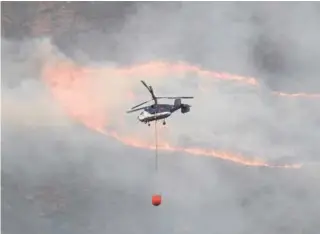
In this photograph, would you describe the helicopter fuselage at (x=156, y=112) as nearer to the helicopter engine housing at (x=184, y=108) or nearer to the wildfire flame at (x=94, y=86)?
the helicopter engine housing at (x=184, y=108)

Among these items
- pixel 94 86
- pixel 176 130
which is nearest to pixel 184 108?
pixel 176 130

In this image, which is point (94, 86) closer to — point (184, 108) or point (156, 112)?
point (156, 112)

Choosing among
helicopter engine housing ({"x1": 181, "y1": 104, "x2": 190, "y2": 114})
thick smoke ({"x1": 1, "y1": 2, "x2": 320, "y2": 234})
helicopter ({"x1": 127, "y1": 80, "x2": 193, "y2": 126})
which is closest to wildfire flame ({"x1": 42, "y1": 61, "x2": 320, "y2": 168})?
thick smoke ({"x1": 1, "y1": 2, "x2": 320, "y2": 234})

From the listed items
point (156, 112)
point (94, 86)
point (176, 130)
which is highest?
point (94, 86)

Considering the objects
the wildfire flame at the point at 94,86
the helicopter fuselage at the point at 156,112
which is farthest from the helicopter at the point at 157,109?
the wildfire flame at the point at 94,86

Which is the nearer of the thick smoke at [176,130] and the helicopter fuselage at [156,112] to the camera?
the thick smoke at [176,130]

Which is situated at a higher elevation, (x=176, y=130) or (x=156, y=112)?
(x=156, y=112)
